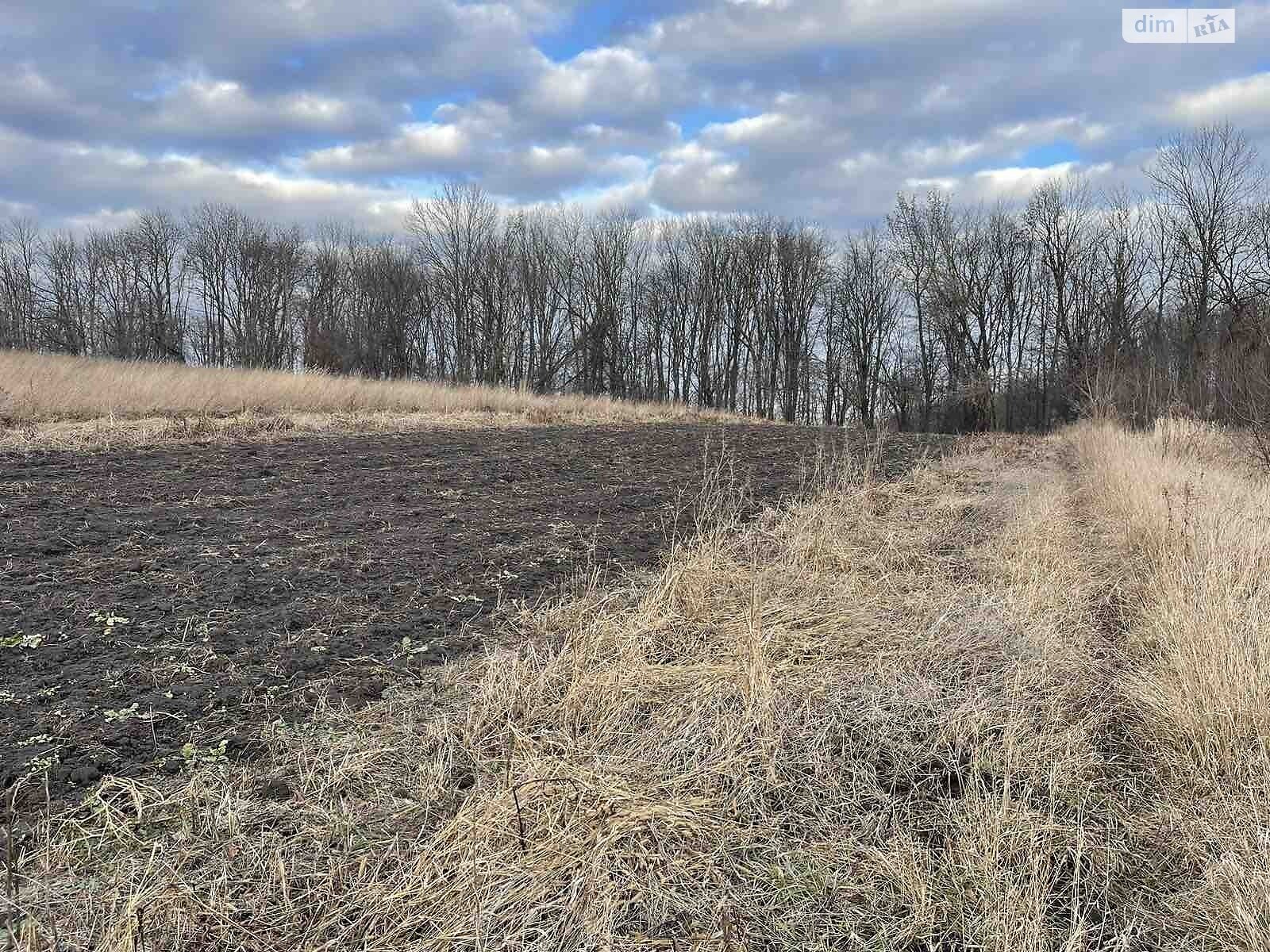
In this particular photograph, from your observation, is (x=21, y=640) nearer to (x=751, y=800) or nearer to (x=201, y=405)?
(x=751, y=800)

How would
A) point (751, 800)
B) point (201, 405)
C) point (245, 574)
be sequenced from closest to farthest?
point (751, 800)
point (245, 574)
point (201, 405)

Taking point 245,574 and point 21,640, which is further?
point 245,574

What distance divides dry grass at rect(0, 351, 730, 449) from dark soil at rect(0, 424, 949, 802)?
1.55 metres

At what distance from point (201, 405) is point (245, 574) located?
29.6ft

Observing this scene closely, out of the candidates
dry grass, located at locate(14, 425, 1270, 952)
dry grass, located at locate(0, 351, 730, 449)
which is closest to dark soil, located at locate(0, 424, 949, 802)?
dry grass, located at locate(14, 425, 1270, 952)

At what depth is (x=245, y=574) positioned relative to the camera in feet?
13.4

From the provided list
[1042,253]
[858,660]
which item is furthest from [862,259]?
[858,660]

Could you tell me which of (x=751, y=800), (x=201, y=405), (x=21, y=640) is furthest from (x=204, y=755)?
(x=201, y=405)

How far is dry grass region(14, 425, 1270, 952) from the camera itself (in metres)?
1.83

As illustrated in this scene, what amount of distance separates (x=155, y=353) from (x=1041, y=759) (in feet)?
162

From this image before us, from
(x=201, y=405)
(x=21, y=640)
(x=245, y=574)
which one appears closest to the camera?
(x=21, y=640)

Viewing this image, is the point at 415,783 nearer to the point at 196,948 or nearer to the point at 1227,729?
the point at 196,948

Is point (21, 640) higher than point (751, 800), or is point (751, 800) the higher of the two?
point (21, 640)

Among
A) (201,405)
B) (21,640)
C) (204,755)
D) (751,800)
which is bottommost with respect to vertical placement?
(751,800)
